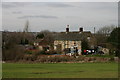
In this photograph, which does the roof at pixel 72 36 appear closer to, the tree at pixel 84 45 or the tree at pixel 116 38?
the tree at pixel 84 45

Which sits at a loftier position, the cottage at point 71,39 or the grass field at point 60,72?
the cottage at point 71,39

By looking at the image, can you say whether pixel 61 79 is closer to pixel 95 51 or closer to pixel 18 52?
pixel 18 52

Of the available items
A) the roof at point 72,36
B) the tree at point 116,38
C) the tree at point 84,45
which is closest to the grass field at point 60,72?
the tree at point 116,38

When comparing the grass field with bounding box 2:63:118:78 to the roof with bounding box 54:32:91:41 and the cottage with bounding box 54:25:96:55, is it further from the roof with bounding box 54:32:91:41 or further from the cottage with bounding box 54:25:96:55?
the roof with bounding box 54:32:91:41

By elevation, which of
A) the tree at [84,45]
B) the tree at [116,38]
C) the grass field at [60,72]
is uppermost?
the tree at [116,38]

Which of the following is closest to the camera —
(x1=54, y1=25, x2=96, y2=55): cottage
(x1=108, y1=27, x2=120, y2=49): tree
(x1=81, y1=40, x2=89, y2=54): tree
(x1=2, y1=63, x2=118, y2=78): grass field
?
(x1=2, y1=63, x2=118, y2=78): grass field

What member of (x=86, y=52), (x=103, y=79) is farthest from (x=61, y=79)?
(x=86, y=52)

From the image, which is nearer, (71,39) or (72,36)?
(71,39)

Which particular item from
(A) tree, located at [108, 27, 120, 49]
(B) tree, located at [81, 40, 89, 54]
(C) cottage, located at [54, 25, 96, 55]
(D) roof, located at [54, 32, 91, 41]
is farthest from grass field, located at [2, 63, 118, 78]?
(D) roof, located at [54, 32, 91, 41]

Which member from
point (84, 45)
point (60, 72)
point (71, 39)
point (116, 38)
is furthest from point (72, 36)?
point (60, 72)

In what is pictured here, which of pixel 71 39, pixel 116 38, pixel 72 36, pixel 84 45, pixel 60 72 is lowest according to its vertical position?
pixel 60 72

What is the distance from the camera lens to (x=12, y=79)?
19.3 metres

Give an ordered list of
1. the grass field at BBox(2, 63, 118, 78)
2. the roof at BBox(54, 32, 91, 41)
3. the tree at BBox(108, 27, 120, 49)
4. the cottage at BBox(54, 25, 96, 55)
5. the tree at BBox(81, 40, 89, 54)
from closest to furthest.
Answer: the grass field at BBox(2, 63, 118, 78)
the tree at BBox(108, 27, 120, 49)
the tree at BBox(81, 40, 89, 54)
the cottage at BBox(54, 25, 96, 55)
the roof at BBox(54, 32, 91, 41)

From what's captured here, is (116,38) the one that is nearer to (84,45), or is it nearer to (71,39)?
(84,45)
